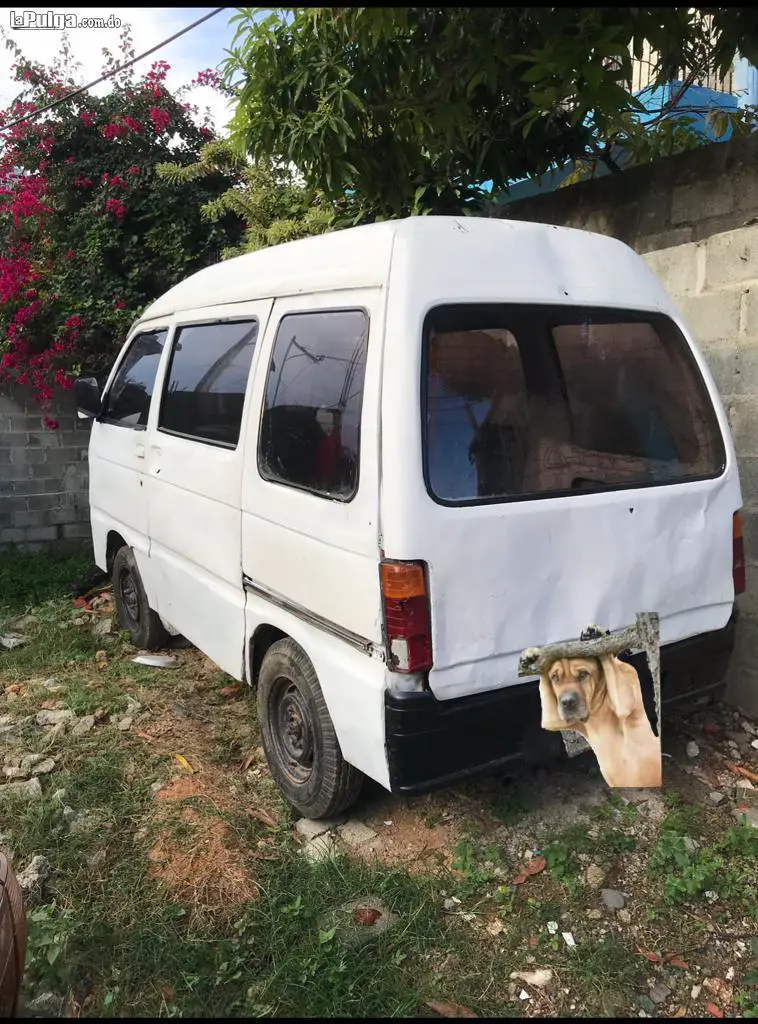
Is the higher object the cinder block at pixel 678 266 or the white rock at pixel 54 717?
the cinder block at pixel 678 266

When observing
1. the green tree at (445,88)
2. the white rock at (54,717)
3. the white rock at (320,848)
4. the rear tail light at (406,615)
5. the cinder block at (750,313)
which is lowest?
the white rock at (320,848)

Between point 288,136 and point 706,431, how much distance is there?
107 inches

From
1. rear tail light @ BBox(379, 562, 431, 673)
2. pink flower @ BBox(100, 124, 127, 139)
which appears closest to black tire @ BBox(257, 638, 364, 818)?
rear tail light @ BBox(379, 562, 431, 673)

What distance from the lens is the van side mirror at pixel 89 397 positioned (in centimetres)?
489

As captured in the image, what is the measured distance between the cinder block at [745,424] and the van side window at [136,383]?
287 cm

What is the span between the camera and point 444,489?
2.33m

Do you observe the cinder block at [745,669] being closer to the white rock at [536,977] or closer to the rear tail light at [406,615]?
the white rock at [536,977]

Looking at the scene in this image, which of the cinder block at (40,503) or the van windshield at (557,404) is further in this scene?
the cinder block at (40,503)

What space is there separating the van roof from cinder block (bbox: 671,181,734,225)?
3.16 ft

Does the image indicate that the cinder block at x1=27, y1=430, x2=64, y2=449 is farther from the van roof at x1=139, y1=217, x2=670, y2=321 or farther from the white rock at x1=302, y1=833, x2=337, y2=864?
the white rock at x1=302, y1=833, x2=337, y2=864

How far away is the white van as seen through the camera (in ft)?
7.58

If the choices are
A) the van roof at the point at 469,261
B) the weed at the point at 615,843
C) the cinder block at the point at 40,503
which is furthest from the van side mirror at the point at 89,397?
the weed at the point at 615,843

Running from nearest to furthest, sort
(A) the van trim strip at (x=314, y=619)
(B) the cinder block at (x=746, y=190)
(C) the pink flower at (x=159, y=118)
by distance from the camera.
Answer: (A) the van trim strip at (x=314, y=619)
(B) the cinder block at (x=746, y=190)
(C) the pink flower at (x=159, y=118)

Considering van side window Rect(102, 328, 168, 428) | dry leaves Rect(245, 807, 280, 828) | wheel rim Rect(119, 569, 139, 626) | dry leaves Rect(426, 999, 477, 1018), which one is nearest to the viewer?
dry leaves Rect(426, 999, 477, 1018)
